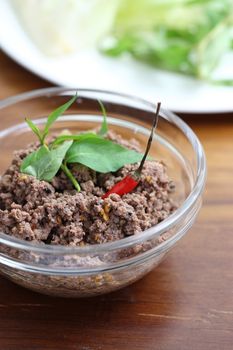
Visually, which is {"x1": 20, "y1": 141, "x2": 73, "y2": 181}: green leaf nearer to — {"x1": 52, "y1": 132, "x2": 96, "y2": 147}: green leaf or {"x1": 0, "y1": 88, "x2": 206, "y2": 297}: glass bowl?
{"x1": 52, "y1": 132, "x2": 96, "y2": 147}: green leaf

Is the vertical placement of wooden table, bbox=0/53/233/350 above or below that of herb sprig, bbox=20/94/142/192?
below

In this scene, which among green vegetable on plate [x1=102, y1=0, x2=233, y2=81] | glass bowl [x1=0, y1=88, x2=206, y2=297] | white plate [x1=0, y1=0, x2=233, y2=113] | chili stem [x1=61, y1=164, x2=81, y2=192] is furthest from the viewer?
green vegetable on plate [x1=102, y1=0, x2=233, y2=81]

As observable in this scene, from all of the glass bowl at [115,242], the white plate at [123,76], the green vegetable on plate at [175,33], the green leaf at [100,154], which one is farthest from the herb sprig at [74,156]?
the green vegetable on plate at [175,33]

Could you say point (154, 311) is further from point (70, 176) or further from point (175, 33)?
point (175, 33)

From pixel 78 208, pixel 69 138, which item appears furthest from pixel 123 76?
pixel 78 208

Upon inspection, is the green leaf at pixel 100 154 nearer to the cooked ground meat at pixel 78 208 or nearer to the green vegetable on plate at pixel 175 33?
the cooked ground meat at pixel 78 208

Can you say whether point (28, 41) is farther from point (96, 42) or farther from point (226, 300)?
point (226, 300)

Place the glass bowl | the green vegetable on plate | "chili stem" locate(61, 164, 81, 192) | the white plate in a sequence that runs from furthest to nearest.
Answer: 1. the green vegetable on plate
2. the white plate
3. "chili stem" locate(61, 164, 81, 192)
4. the glass bowl

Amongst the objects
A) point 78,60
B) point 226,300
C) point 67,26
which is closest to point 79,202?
point 226,300

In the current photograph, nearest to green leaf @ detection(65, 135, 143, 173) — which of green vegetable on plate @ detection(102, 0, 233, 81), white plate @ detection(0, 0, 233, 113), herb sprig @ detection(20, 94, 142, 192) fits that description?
herb sprig @ detection(20, 94, 142, 192)

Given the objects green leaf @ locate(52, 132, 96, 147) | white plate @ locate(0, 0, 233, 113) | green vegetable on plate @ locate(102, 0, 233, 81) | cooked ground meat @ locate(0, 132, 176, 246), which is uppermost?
green vegetable on plate @ locate(102, 0, 233, 81)
